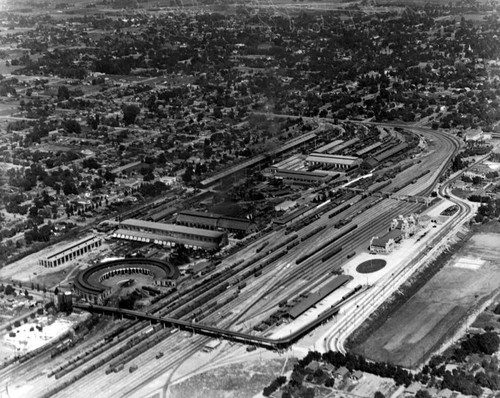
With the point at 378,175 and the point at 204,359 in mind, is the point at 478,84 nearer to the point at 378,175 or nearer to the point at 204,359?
the point at 378,175

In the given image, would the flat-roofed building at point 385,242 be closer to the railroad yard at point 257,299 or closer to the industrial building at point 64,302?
the railroad yard at point 257,299

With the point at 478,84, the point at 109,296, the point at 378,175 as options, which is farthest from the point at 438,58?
the point at 109,296

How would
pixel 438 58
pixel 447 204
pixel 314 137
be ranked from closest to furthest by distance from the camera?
pixel 447 204 < pixel 314 137 < pixel 438 58

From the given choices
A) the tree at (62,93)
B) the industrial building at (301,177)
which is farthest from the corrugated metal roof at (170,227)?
the tree at (62,93)

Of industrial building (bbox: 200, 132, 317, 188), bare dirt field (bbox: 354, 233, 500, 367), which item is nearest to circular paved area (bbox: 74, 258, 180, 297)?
bare dirt field (bbox: 354, 233, 500, 367)

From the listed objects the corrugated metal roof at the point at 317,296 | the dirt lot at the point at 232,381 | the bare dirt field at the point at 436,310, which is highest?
the corrugated metal roof at the point at 317,296

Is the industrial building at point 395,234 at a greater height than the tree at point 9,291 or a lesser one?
greater

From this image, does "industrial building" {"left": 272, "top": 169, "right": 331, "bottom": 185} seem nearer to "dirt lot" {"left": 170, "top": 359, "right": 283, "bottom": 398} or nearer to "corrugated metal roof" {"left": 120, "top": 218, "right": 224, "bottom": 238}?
"corrugated metal roof" {"left": 120, "top": 218, "right": 224, "bottom": 238}
